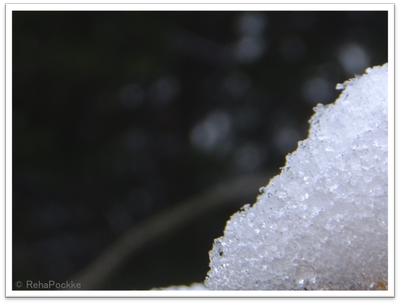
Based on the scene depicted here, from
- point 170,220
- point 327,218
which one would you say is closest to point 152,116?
point 170,220

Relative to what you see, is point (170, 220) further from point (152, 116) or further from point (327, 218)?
point (327, 218)

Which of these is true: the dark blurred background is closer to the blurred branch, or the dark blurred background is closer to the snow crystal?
the blurred branch

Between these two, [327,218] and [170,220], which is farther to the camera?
[170,220]

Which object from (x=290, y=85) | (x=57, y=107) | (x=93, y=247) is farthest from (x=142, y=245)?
(x=290, y=85)

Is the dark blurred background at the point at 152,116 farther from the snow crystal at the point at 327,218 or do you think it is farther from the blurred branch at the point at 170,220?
the snow crystal at the point at 327,218

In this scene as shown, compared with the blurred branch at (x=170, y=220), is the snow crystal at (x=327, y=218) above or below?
below

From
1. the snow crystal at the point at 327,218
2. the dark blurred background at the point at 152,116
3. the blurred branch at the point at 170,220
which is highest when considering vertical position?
the dark blurred background at the point at 152,116

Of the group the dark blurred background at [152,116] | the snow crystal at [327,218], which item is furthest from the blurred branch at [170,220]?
the snow crystal at [327,218]
